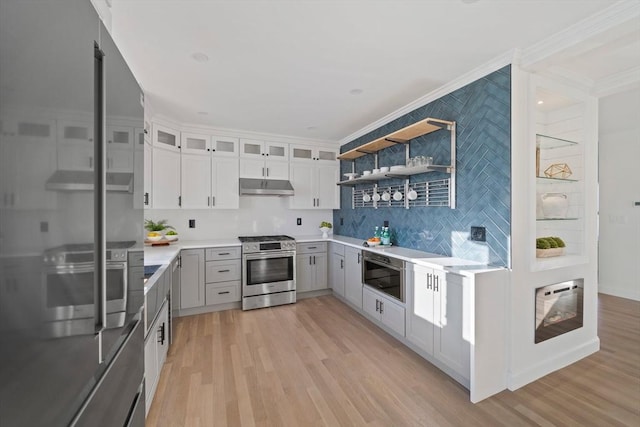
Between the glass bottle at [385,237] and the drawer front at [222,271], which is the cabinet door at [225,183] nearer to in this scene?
the drawer front at [222,271]

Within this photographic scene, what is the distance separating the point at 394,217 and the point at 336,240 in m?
1.02

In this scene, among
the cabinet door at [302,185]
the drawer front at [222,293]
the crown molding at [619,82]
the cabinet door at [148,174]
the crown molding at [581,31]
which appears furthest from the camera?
the cabinet door at [302,185]

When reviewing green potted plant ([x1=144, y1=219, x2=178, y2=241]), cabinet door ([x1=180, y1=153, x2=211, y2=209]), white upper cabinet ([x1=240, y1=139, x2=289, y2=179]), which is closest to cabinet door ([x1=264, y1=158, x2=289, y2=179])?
white upper cabinet ([x1=240, y1=139, x2=289, y2=179])

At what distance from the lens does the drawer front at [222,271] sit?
3803 millimetres

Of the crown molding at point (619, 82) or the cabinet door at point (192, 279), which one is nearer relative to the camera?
the crown molding at point (619, 82)

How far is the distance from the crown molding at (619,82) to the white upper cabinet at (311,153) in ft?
10.5

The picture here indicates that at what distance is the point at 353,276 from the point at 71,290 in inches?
138

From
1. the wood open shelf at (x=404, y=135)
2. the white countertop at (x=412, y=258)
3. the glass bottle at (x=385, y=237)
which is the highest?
the wood open shelf at (x=404, y=135)

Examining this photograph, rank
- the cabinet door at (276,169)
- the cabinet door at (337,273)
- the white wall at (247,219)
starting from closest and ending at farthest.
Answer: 1. the cabinet door at (337,273)
2. the white wall at (247,219)
3. the cabinet door at (276,169)

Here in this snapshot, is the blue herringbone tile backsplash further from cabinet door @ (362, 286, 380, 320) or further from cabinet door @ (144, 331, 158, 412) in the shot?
cabinet door @ (144, 331, 158, 412)

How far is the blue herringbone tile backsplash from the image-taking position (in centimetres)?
229

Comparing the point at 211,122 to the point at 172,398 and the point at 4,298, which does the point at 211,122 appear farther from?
the point at 4,298

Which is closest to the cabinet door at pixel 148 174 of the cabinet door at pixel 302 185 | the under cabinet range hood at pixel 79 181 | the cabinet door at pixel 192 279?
the cabinet door at pixel 192 279

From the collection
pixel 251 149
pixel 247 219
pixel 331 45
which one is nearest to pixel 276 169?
pixel 251 149
